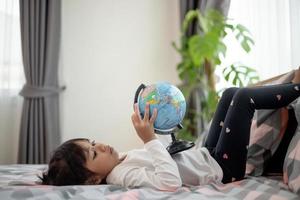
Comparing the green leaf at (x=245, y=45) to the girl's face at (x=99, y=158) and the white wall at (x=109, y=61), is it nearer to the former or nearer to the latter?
the white wall at (x=109, y=61)

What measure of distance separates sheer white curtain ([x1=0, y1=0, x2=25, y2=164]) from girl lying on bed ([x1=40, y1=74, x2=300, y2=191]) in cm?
172

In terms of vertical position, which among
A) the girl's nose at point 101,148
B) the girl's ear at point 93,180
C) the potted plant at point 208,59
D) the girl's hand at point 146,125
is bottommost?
the girl's ear at point 93,180

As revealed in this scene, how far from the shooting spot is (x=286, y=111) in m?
1.48

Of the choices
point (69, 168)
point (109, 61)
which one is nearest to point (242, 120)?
point (69, 168)

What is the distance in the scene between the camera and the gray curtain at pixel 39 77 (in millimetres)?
2918

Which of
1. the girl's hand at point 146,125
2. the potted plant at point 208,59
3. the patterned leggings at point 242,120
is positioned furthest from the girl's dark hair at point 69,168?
the potted plant at point 208,59

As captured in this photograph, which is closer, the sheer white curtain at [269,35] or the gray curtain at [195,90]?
the sheer white curtain at [269,35]

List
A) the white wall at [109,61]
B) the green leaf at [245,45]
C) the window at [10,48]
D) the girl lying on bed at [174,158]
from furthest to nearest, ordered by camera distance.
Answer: the white wall at [109,61]
the window at [10,48]
the green leaf at [245,45]
the girl lying on bed at [174,158]

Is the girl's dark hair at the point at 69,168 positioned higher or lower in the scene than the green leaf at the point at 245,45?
lower

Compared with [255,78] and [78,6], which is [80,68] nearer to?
[78,6]

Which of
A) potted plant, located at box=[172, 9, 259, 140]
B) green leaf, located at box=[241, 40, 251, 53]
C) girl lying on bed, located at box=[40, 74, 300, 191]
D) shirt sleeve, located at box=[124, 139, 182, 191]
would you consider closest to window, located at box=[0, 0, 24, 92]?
potted plant, located at box=[172, 9, 259, 140]

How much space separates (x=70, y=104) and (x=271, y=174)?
2.10 m

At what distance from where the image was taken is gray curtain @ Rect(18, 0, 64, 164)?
9.57 feet

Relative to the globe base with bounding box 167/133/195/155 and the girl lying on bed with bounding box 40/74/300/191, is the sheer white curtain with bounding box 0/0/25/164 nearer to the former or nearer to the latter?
the girl lying on bed with bounding box 40/74/300/191
